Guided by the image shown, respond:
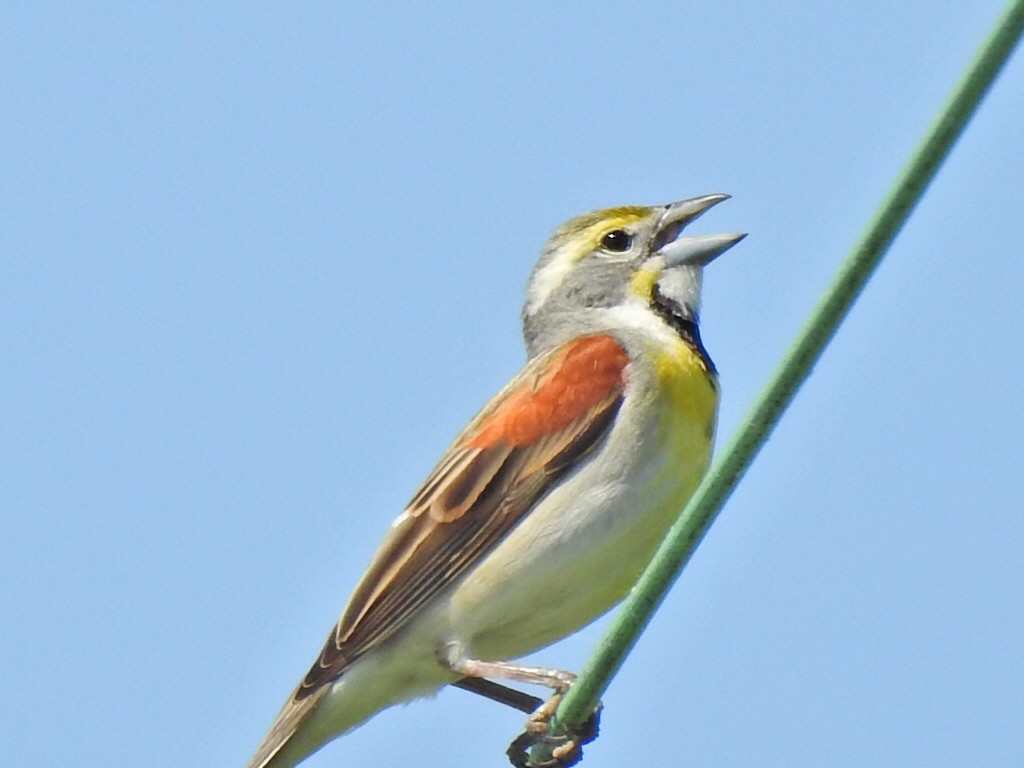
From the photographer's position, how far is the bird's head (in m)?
8.00

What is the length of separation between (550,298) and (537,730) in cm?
291

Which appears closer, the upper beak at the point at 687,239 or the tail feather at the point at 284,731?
the tail feather at the point at 284,731

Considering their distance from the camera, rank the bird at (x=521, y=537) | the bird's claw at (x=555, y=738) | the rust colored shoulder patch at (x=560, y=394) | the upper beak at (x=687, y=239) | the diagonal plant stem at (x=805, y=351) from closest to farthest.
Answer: the diagonal plant stem at (x=805, y=351) → the bird's claw at (x=555, y=738) → the bird at (x=521, y=537) → the rust colored shoulder patch at (x=560, y=394) → the upper beak at (x=687, y=239)

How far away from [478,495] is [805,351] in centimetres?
354

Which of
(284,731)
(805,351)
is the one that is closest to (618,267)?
(284,731)

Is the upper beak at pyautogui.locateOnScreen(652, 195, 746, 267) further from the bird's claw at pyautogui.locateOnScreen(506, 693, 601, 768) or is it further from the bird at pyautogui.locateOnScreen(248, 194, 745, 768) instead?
the bird's claw at pyautogui.locateOnScreen(506, 693, 601, 768)

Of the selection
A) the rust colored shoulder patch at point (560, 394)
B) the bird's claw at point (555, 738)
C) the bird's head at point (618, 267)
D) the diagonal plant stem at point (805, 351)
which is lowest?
the bird's claw at point (555, 738)

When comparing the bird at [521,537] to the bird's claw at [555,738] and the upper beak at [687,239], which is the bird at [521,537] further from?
the upper beak at [687,239]

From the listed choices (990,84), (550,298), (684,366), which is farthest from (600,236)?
(990,84)

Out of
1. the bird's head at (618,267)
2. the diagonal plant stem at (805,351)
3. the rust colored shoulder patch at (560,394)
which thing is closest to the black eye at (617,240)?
the bird's head at (618,267)

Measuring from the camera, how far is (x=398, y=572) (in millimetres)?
6891

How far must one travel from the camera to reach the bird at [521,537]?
666cm

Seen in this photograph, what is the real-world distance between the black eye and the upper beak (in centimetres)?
15

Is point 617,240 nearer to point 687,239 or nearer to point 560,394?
point 687,239
